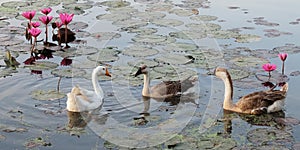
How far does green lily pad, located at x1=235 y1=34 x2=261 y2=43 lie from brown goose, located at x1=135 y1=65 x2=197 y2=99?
2883mm

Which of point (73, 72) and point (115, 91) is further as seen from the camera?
point (73, 72)

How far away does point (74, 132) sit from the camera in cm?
710

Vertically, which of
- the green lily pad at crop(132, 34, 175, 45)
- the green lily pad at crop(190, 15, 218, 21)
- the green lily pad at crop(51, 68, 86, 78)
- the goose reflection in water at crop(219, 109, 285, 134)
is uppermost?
the green lily pad at crop(190, 15, 218, 21)

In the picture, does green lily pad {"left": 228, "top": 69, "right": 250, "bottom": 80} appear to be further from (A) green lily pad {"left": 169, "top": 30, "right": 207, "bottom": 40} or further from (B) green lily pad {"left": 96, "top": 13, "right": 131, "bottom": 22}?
(B) green lily pad {"left": 96, "top": 13, "right": 131, "bottom": 22}

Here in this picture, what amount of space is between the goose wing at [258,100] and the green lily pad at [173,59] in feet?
6.96

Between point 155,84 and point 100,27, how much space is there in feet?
11.2

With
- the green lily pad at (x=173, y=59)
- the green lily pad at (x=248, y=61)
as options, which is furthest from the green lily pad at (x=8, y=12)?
the green lily pad at (x=248, y=61)

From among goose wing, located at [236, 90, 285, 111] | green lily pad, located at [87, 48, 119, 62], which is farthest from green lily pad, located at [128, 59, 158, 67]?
goose wing, located at [236, 90, 285, 111]

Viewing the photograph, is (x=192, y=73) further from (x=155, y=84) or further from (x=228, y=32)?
(x=228, y=32)

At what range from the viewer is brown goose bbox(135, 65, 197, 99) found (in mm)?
8555

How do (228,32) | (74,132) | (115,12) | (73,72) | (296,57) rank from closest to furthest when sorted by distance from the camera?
(74,132) < (73,72) < (296,57) < (228,32) < (115,12)

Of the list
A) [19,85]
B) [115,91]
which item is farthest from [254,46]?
[19,85]

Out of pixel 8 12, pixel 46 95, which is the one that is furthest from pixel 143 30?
pixel 46 95

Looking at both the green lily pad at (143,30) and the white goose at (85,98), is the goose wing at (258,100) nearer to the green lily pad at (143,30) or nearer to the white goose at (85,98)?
the white goose at (85,98)
